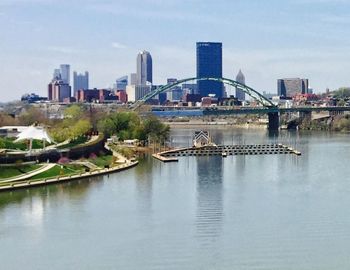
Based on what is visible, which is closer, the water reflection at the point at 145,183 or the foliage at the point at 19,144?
the water reflection at the point at 145,183

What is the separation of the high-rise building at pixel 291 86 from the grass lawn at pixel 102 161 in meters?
95.7

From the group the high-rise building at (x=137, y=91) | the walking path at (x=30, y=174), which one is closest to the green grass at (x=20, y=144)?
the walking path at (x=30, y=174)

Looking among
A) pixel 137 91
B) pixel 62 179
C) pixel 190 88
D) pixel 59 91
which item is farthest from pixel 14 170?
pixel 190 88

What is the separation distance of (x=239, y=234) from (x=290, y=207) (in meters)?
3.25

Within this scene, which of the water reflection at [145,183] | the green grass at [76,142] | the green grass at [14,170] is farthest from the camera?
the green grass at [76,142]

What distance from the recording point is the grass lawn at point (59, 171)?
21766 mm

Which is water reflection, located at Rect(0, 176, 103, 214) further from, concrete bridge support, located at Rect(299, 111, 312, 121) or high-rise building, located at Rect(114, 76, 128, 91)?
high-rise building, located at Rect(114, 76, 128, 91)

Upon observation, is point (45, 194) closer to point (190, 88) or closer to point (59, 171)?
point (59, 171)

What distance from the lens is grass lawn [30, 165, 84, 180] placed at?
21766mm

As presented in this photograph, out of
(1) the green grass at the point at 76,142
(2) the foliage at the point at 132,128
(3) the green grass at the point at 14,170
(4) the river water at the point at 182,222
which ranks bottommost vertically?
(4) the river water at the point at 182,222

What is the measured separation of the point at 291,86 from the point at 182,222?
110m

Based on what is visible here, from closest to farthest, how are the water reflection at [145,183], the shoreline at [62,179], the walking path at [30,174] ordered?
the water reflection at [145,183]
the shoreline at [62,179]
the walking path at [30,174]

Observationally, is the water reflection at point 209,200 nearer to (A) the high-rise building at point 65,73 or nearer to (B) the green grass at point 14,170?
(B) the green grass at point 14,170

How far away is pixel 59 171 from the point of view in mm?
22812
